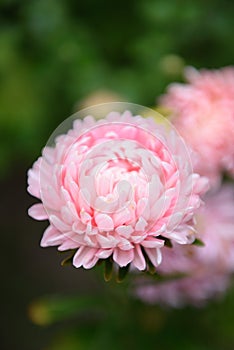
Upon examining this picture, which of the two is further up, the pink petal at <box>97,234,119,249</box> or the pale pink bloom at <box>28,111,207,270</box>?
the pale pink bloom at <box>28,111,207,270</box>

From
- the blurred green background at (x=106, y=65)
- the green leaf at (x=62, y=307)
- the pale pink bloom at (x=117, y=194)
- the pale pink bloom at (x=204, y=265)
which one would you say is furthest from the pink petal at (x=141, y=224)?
the blurred green background at (x=106, y=65)

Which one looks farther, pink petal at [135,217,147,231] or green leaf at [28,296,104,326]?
green leaf at [28,296,104,326]

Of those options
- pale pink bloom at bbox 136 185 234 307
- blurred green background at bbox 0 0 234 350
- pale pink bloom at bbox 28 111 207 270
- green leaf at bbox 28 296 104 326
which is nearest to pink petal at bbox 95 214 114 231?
pale pink bloom at bbox 28 111 207 270

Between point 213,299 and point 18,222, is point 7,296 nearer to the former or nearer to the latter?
point 18,222

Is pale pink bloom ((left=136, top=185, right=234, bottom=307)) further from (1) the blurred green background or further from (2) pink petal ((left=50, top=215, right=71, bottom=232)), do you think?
(2) pink petal ((left=50, top=215, right=71, bottom=232))

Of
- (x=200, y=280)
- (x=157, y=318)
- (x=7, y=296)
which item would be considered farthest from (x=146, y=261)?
(x=7, y=296)
